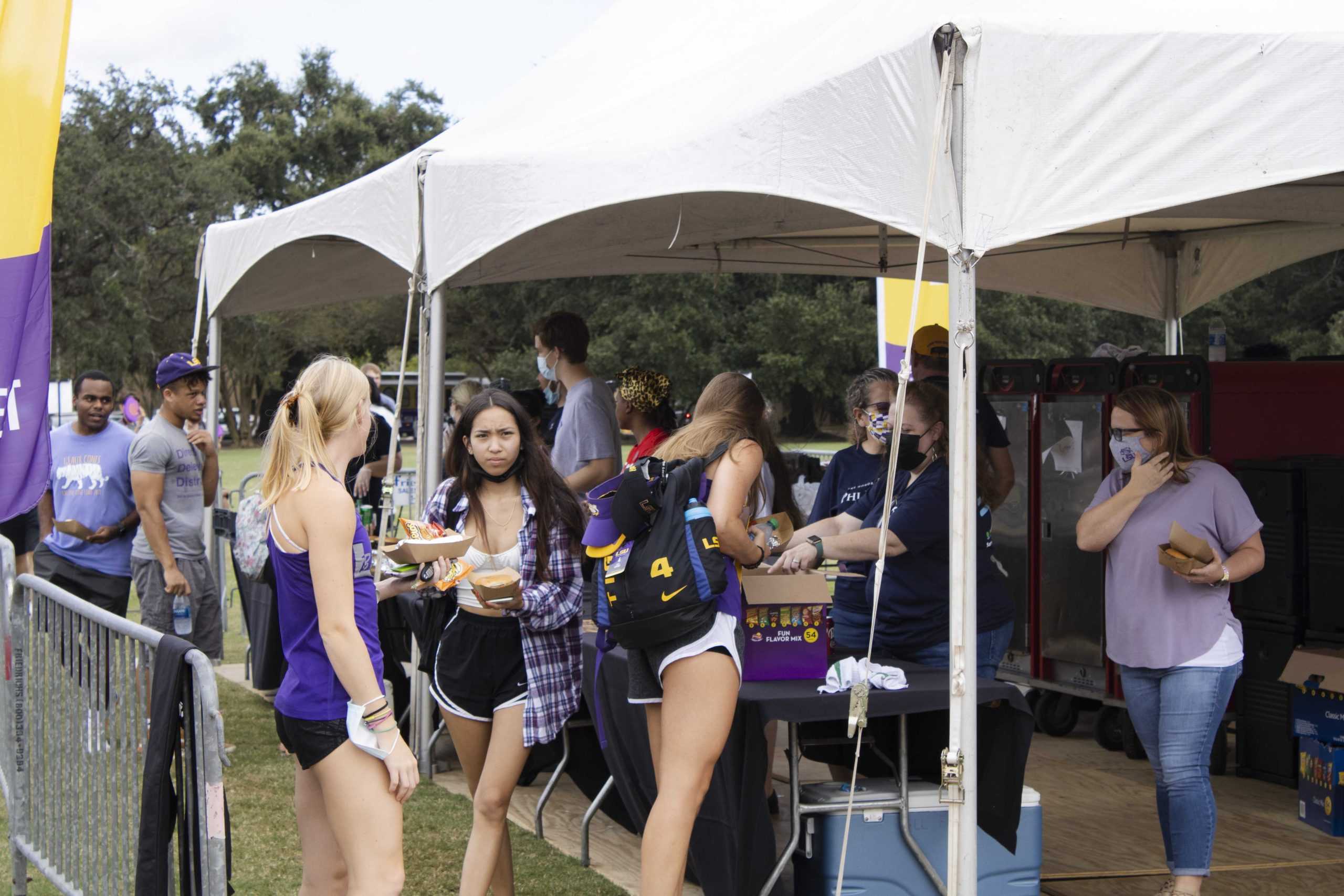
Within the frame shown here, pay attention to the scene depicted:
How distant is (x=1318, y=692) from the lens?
5625 mm

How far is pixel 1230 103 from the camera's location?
310 centimetres

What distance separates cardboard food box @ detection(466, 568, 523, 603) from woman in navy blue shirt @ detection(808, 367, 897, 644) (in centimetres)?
109

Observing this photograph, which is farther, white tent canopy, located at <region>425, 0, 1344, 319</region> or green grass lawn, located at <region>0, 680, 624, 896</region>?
green grass lawn, located at <region>0, 680, 624, 896</region>

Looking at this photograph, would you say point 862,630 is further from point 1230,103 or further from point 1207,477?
point 1230,103

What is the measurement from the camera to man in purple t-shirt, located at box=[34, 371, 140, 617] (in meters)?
6.43

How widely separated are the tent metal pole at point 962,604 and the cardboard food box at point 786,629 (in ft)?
2.20

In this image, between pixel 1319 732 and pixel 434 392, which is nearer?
pixel 1319 732

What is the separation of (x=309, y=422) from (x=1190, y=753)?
8.91 ft

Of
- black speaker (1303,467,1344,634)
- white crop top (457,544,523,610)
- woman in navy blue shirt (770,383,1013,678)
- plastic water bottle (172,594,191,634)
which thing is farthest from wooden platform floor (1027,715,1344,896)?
plastic water bottle (172,594,191,634)

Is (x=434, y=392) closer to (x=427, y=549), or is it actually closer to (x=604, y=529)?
(x=427, y=549)

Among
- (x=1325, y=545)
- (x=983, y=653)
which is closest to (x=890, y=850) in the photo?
(x=983, y=653)

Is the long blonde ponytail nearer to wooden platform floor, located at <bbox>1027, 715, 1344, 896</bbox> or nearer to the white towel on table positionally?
the white towel on table

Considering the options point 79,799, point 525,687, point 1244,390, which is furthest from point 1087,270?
point 79,799

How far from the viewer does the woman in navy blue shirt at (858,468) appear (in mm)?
4660
